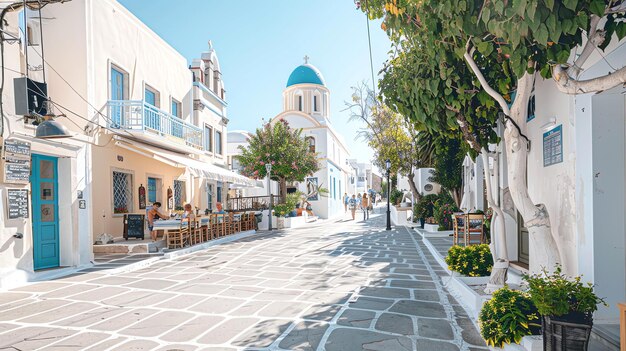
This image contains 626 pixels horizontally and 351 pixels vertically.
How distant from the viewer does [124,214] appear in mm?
12695

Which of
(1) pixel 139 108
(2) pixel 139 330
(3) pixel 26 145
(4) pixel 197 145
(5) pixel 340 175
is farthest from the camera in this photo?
(5) pixel 340 175

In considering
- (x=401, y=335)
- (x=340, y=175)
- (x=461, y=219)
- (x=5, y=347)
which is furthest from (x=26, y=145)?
(x=340, y=175)

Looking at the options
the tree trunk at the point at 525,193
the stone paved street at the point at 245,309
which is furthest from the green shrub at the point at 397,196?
the tree trunk at the point at 525,193

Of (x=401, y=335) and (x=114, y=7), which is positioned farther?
(x=114, y=7)

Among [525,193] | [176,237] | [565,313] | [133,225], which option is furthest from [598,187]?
[133,225]

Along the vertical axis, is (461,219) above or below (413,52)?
below

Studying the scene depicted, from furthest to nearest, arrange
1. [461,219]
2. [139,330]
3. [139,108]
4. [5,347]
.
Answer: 1. [139,108]
2. [461,219]
3. [139,330]
4. [5,347]

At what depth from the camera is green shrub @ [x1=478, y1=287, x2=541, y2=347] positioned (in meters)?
3.93

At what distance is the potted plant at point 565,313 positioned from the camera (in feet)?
10.9

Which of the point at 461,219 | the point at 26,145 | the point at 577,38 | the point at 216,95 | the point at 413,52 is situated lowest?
the point at 461,219

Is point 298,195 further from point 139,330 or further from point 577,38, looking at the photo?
point 577,38

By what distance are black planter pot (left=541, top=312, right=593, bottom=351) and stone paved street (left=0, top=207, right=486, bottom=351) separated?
3.40 feet

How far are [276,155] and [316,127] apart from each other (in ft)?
36.3

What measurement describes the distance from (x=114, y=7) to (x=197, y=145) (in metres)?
6.27
